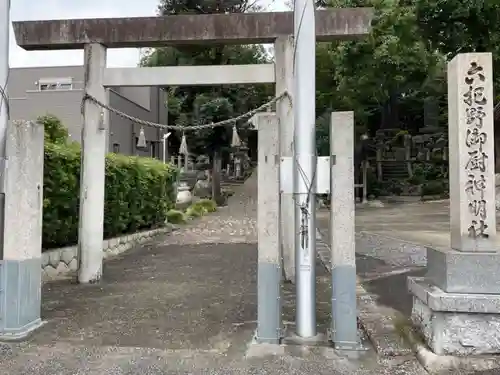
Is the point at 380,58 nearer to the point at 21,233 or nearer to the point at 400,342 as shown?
the point at 400,342

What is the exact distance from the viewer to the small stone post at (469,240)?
387 cm

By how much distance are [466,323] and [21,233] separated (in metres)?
4.34

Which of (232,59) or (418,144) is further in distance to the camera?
(418,144)

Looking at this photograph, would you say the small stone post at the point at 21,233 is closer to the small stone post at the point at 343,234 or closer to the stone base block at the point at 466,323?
the small stone post at the point at 343,234

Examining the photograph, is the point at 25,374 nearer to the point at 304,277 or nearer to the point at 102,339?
the point at 102,339

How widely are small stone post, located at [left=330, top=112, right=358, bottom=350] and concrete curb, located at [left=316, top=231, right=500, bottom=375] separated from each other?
1.10 ft

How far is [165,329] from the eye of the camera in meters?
4.89

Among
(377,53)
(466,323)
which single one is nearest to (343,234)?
(466,323)

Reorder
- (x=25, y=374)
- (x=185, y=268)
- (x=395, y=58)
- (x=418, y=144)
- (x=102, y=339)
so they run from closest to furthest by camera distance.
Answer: (x=25, y=374)
(x=102, y=339)
(x=185, y=268)
(x=395, y=58)
(x=418, y=144)

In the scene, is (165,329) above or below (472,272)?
below

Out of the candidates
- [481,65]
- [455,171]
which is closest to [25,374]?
[455,171]

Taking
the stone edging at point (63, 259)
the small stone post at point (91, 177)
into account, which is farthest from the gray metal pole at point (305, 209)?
the stone edging at point (63, 259)

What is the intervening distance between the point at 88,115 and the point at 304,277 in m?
4.53

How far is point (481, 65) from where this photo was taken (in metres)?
4.09
